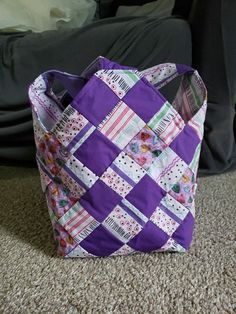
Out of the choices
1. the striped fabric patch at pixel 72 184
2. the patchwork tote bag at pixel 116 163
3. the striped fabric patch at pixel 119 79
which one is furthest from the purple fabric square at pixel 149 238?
the striped fabric patch at pixel 119 79

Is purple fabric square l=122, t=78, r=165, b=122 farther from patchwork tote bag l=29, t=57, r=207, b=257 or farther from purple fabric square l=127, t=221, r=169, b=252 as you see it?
purple fabric square l=127, t=221, r=169, b=252

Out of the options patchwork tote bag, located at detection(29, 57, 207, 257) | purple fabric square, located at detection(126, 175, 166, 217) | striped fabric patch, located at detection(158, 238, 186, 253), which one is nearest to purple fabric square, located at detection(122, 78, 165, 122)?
patchwork tote bag, located at detection(29, 57, 207, 257)

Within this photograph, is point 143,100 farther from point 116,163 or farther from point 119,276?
point 119,276

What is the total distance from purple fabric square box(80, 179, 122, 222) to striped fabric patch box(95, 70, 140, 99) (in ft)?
0.48

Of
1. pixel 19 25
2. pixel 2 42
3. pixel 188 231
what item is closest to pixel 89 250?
pixel 188 231

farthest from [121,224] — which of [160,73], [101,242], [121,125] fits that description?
[160,73]

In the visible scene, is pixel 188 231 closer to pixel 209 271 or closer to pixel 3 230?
pixel 209 271

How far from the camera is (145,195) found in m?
0.60

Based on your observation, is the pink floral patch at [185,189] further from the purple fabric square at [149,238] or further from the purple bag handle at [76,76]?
the purple bag handle at [76,76]

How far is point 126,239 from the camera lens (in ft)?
2.01

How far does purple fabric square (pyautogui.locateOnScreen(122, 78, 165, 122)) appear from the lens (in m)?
0.59

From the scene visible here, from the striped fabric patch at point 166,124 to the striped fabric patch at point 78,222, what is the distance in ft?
0.57

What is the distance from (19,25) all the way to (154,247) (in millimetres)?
853

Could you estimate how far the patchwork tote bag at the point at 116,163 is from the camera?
0.58 meters
